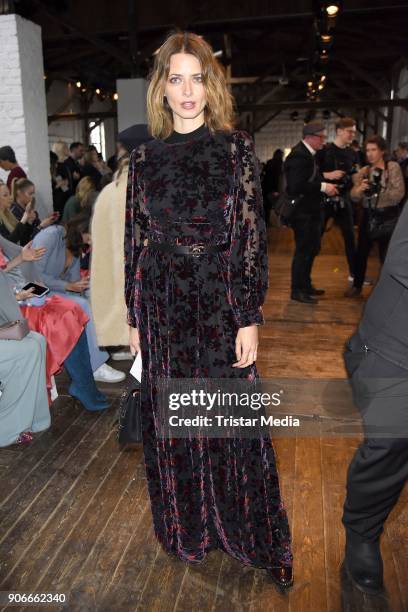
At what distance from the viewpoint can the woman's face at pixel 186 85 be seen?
5.08 ft

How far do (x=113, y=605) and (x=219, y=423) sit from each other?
0.65 m

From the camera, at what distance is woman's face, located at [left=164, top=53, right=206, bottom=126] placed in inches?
60.9

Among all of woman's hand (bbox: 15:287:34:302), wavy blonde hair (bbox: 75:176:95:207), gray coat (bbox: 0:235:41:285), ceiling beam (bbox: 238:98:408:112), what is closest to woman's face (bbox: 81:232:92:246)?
gray coat (bbox: 0:235:41:285)

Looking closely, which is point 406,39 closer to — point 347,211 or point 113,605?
point 347,211

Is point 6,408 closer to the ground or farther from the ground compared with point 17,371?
closer to the ground

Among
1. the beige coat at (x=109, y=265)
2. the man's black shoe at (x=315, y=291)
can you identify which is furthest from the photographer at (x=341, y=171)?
the beige coat at (x=109, y=265)

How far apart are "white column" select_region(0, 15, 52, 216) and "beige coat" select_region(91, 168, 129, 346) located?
3141 millimetres

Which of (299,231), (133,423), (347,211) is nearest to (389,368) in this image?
(133,423)

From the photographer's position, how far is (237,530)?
179 centimetres

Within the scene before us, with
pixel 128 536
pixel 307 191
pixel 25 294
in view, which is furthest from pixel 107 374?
pixel 307 191

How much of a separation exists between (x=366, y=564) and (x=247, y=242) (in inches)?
41.8

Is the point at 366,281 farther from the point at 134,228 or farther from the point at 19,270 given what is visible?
the point at 134,228

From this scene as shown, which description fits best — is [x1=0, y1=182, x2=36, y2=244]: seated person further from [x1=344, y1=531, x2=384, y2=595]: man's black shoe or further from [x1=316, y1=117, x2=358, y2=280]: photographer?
[x1=344, y1=531, x2=384, y2=595]: man's black shoe

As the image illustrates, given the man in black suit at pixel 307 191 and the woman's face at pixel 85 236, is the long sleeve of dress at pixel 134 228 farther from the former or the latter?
the man in black suit at pixel 307 191
